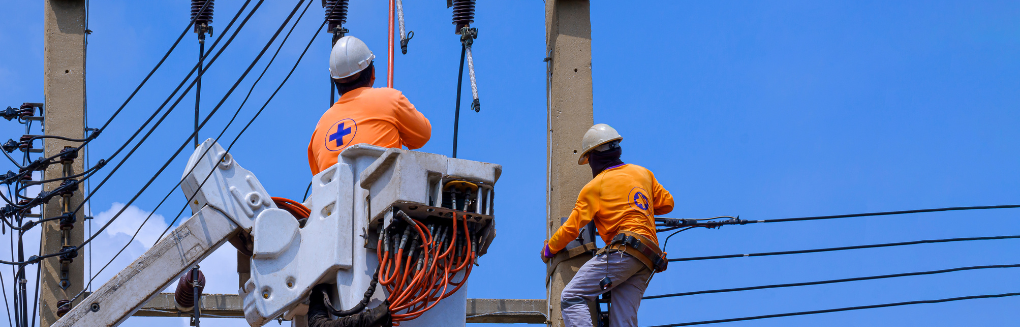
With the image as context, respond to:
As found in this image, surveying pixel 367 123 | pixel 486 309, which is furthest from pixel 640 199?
pixel 486 309

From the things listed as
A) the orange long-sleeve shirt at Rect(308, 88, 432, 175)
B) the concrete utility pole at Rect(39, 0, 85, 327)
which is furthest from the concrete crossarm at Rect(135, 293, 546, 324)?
the orange long-sleeve shirt at Rect(308, 88, 432, 175)

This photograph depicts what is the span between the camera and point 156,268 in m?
8.35

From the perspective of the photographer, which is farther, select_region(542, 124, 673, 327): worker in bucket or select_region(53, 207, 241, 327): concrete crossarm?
select_region(53, 207, 241, 327): concrete crossarm

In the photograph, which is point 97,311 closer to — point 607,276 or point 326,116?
point 326,116

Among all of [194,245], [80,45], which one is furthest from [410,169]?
[80,45]

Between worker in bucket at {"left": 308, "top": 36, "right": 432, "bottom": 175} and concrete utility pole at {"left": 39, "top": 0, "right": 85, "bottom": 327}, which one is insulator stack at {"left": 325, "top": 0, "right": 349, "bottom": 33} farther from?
concrete utility pole at {"left": 39, "top": 0, "right": 85, "bottom": 327}

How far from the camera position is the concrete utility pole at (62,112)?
9727 mm

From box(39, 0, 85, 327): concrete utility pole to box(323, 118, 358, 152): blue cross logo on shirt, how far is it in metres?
2.73

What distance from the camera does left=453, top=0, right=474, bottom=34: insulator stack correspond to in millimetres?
9508

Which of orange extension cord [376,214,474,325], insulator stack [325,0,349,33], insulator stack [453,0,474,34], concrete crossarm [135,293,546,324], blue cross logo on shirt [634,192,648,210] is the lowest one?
orange extension cord [376,214,474,325]

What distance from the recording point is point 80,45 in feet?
33.0

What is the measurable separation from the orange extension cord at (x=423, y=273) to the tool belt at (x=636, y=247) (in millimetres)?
1035

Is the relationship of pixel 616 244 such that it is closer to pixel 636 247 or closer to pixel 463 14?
pixel 636 247

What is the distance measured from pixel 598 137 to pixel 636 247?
928mm
